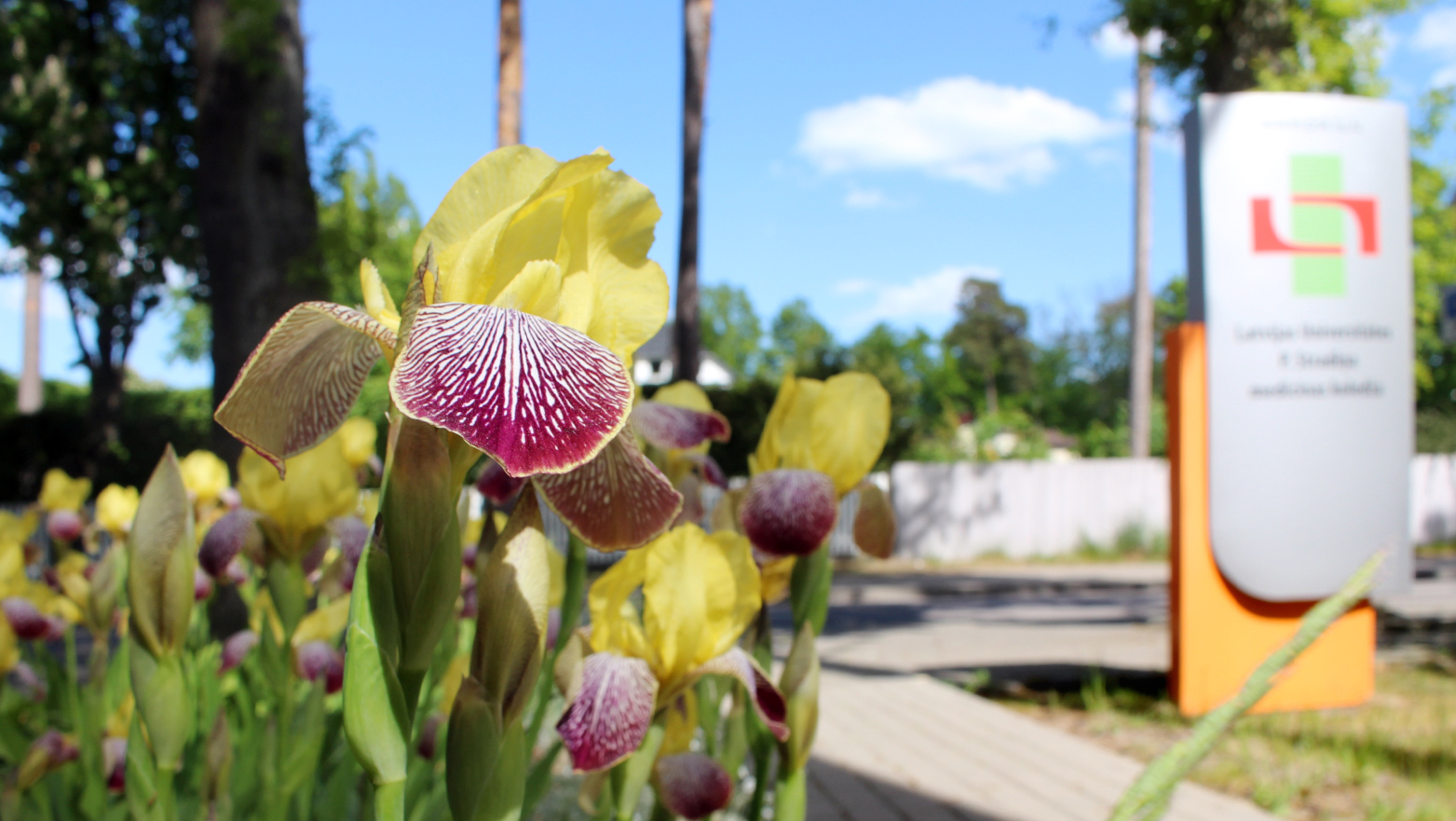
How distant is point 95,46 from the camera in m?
10.2

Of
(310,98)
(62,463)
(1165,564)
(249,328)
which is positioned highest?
(310,98)

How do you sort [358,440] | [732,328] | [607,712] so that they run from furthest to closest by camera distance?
[732,328], [358,440], [607,712]

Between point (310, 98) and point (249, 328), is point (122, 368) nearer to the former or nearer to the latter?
point (310, 98)

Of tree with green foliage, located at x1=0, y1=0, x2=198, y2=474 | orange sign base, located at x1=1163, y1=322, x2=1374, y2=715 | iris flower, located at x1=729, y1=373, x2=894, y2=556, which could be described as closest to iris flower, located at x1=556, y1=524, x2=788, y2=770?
iris flower, located at x1=729, y1=373, x2=894, y2=556

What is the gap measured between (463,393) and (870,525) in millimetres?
817

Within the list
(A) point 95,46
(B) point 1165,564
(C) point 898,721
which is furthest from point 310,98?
(B) point 1165,564

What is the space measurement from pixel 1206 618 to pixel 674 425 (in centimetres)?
407

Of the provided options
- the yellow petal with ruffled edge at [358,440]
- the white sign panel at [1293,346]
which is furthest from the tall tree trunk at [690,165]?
the yellow petal with ruffled edge at [358,440]

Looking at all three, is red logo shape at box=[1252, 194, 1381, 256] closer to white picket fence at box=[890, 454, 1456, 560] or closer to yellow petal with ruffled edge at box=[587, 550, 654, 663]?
yellow petal with ruffled edge at box=[587, 550, 654, 663]

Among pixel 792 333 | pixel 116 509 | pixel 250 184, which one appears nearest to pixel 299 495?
pixel 116 509

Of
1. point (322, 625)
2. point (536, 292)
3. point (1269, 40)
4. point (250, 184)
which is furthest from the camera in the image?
point (1269, 40)

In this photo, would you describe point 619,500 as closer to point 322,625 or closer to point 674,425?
point 674,425

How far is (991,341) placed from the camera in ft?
152

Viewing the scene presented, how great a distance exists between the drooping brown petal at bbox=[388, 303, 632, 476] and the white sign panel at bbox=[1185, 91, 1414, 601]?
4.54 metres
